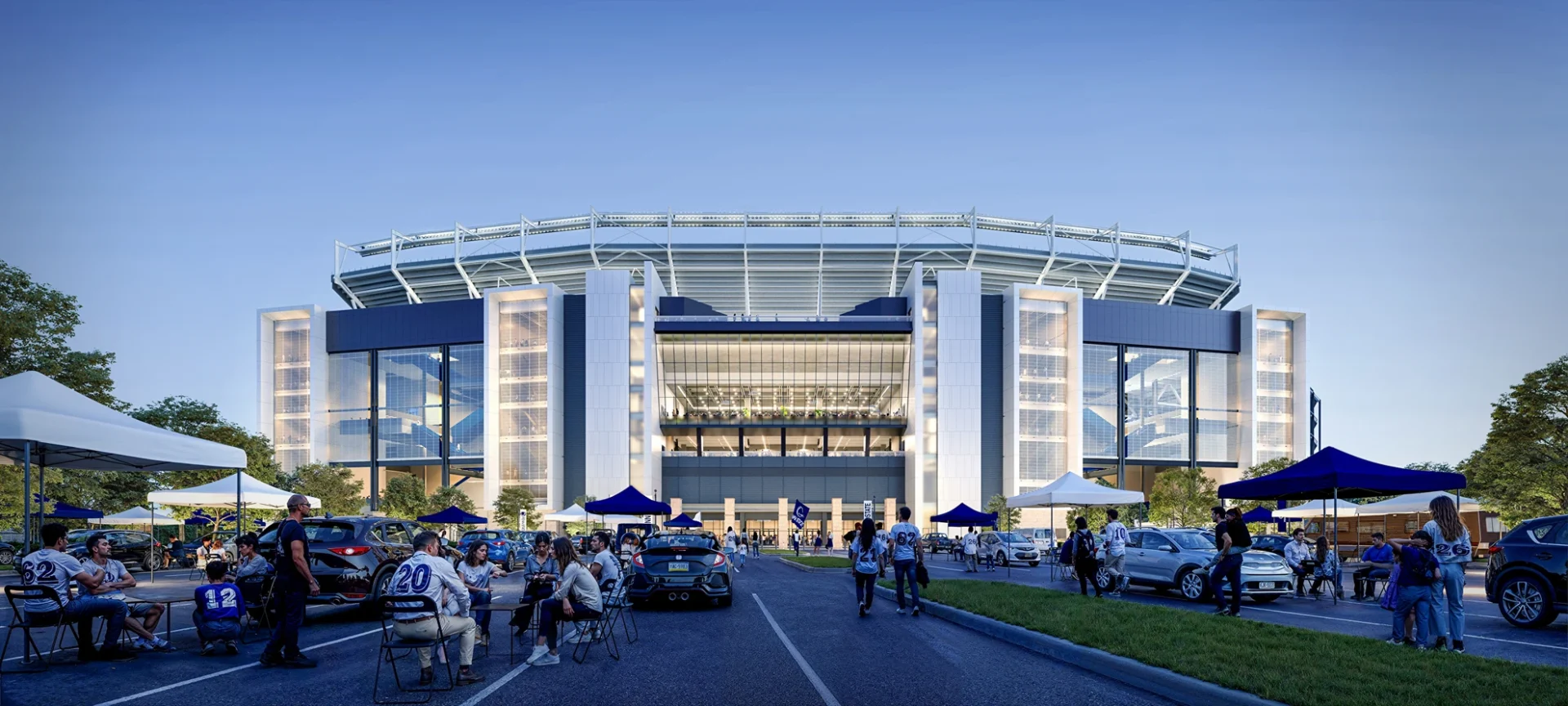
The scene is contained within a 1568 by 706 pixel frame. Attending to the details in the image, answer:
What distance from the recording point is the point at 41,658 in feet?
38.6

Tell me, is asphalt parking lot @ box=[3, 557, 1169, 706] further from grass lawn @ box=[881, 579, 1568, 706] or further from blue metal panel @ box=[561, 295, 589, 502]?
blue metal panel @ box=[561, 295, 589, 502]

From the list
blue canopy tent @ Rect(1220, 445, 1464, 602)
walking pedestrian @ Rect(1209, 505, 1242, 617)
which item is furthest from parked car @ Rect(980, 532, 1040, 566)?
walking pedestrian @ Rect(1209, 505, 1242, 617)

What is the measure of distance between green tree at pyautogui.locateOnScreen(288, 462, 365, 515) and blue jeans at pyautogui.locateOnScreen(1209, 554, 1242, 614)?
6480 centimetres

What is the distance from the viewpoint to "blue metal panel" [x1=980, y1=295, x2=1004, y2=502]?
3438 inches

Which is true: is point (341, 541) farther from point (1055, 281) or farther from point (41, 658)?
point (1055, 281)

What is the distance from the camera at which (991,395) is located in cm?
8831

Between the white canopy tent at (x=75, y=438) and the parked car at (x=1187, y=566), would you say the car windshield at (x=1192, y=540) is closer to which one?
the parked car at (x=1187, y=566)

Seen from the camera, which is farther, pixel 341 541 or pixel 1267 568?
pixel 1267 568

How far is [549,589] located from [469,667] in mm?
2938

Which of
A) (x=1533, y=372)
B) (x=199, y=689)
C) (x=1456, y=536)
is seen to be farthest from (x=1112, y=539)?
(x=1533, y=372)

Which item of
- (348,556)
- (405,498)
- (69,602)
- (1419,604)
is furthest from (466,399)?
(1419,604)

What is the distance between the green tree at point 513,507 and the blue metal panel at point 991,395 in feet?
117

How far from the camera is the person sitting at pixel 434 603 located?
10.2 metres

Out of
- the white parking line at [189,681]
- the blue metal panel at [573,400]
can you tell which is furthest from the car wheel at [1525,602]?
the blue metal panel at [573,400]
